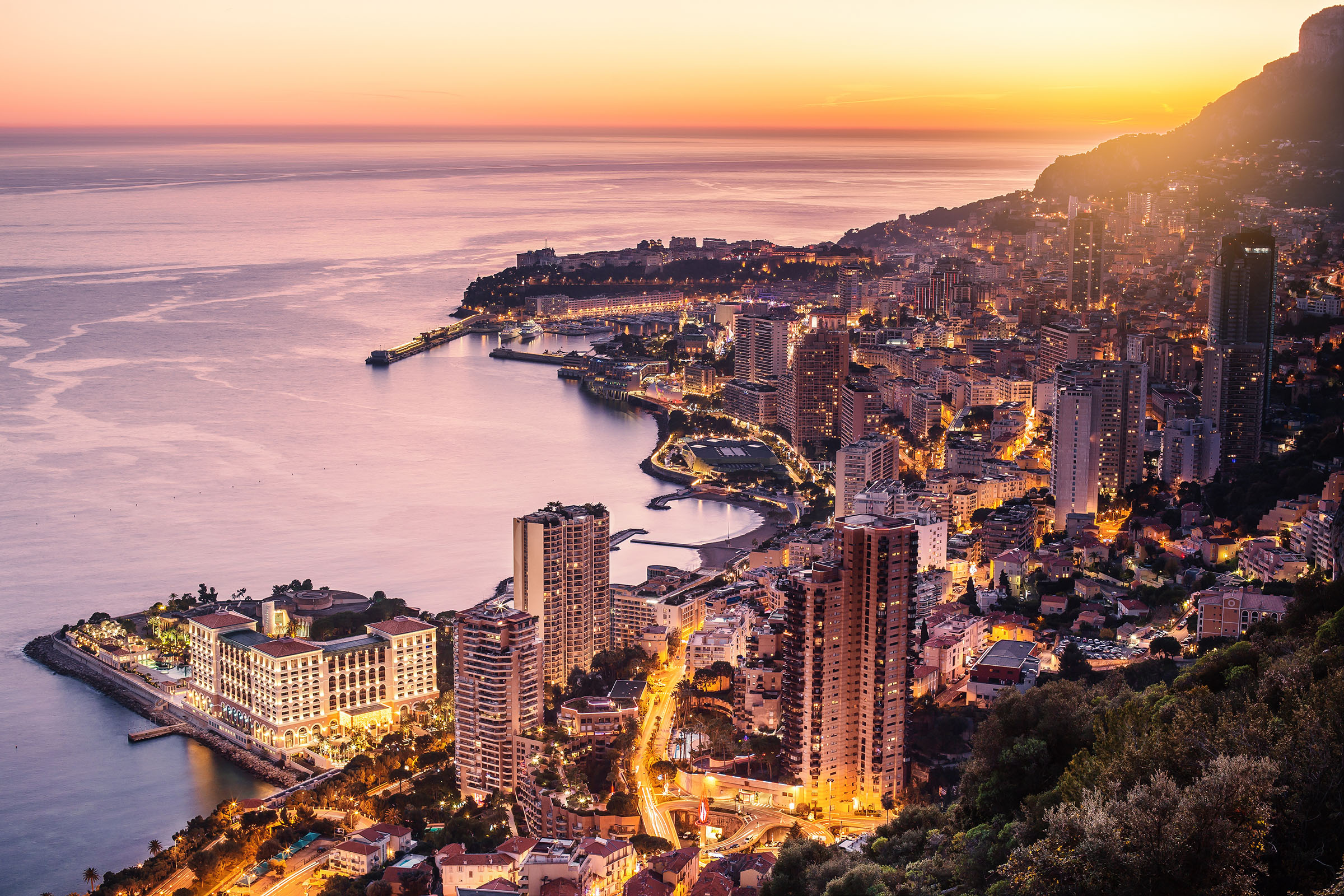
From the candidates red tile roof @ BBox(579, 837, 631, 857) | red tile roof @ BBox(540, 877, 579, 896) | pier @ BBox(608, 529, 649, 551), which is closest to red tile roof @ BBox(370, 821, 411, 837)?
red tile roof @ BBox(579, 837, 631, 857)

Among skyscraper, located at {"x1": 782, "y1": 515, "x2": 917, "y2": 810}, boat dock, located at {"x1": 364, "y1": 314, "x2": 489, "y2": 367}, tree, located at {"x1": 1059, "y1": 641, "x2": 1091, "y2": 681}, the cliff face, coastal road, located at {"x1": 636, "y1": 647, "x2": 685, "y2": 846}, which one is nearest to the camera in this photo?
coastal road, located at {"x1": 636, "y1": 647, "x2": 685, "y2": 846}

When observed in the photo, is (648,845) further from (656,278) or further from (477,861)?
(656,278)

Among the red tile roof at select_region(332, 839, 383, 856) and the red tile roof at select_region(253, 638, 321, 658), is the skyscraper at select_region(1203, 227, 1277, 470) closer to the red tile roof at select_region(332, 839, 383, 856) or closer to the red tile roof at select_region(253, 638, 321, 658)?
the red tile roof at select_region(253, 638, 321, 658)

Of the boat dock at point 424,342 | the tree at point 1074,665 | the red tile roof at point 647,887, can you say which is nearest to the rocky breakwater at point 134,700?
the red tile roof at point 647,887

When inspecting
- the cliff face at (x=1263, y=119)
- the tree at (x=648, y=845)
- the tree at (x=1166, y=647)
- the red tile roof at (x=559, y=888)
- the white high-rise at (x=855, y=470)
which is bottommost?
the tree at (x=648, y=845)

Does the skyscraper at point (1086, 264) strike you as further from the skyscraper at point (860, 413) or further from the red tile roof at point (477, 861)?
the red tile roof at point (477, 861)

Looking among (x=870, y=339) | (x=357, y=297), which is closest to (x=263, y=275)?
(x=357, y=297)

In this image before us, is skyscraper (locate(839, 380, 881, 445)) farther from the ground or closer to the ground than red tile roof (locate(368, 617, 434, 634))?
farther from the ground
